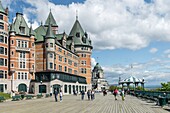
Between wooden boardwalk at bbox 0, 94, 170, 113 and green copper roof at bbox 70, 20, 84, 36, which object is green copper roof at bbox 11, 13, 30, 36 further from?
wooden boardwalk at bbox 0, 94, 170, 113

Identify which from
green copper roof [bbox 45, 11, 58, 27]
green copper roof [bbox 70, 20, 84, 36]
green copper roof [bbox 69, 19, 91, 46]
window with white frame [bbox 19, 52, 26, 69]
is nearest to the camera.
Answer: window with white frame [bbox 19, 52, 26, 69]

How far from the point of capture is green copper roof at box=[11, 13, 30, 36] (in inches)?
2768

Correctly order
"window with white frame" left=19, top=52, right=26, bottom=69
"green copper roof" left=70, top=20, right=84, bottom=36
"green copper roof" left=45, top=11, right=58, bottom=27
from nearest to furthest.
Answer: "window with white frame" left=19, top=52, right=26, bottom=69 → "green copper roof" left=45, top=11, right=58, bottom=27 → "green copper roof" left=70, top=20, right=84, bottom=36

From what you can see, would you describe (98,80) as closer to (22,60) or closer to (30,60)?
(30,60)

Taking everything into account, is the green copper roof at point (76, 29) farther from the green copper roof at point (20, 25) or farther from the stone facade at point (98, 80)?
the stone facade at point (98, 80)

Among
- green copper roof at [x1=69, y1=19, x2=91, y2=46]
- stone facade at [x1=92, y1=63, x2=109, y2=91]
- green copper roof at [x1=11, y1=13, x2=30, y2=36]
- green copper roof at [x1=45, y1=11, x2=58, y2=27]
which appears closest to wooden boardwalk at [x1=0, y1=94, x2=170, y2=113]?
green copper roof at [x1=11, y1=13, x2=30, y2=36]

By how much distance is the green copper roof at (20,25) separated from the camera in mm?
70312

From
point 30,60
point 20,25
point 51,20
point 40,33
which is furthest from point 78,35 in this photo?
point 30,60

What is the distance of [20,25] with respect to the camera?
71.6 metres

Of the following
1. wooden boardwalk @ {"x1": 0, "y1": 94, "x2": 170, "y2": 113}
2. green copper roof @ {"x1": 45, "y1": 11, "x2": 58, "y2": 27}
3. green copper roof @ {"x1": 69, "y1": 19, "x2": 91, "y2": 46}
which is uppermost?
green copper roof @ {"x1": 45, "y1": 11, "x2": 58, "y2": 27}

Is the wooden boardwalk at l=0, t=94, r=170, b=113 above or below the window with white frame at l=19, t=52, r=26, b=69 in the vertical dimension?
below

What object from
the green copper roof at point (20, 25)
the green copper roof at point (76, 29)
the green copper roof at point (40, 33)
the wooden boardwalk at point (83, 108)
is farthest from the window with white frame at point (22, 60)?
the green copper roof at point (76, 29)

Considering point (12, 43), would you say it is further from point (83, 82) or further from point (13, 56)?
point (83, 82)

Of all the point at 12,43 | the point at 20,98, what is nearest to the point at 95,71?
the point at 12,43
